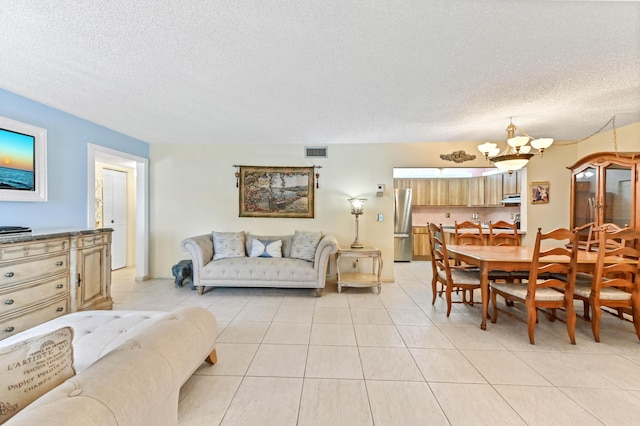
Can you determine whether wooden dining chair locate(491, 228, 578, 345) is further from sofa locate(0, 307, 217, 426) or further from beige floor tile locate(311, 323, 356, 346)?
sofa locate(0, 307, 217, 426)

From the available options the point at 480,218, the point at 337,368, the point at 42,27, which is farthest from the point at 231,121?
the point at 480,218

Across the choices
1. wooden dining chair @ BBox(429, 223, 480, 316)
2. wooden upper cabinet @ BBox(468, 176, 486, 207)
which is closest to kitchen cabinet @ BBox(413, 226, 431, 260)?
wooden upper cabinet @ BBox(468, 176, 486, 207)

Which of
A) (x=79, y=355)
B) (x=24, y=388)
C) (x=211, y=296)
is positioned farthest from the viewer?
(x=211, y=296)

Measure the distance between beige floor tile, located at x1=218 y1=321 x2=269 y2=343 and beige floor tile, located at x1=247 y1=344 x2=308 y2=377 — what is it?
8.0 inches

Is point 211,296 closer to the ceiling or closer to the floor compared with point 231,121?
closer to the floor

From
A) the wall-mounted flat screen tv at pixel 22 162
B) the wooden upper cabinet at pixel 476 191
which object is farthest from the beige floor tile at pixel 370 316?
the wooden upper cabinet at pixel 476 191

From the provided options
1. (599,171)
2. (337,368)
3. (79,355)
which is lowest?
(337,368)

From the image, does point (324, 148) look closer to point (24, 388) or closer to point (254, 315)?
point (254, 315)

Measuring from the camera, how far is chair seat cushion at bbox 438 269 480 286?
305 cm

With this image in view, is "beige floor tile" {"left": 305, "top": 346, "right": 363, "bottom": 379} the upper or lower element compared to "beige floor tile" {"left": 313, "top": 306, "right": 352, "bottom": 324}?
upper

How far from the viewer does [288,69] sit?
7.20 feet

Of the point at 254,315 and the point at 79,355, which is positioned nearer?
the point at 79,355

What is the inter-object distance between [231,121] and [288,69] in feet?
5.14

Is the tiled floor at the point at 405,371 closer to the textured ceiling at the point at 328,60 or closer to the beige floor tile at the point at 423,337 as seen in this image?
the beige floor tile at the point at 423,337
